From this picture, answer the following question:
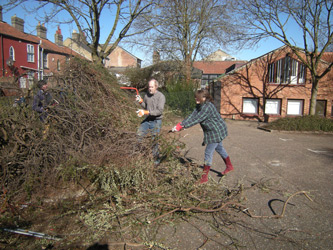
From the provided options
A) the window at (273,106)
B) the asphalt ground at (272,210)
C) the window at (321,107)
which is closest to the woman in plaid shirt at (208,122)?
the asphalt ground at (272,210)

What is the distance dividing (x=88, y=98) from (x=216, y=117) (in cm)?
249

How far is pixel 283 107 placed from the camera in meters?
18.5

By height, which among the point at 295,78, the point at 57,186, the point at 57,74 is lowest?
the point at 57,186

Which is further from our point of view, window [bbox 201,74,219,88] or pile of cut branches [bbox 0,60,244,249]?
window [bbox 201,74,219,88]

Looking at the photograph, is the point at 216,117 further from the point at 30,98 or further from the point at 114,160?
the point at 30,98

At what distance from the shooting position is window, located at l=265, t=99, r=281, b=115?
18.7 metres

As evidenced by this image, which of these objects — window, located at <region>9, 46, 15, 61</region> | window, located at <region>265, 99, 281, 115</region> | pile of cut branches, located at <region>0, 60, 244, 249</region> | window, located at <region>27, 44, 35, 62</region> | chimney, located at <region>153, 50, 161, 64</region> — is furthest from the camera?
window, located at <region>27, 44, 35, 62</region>

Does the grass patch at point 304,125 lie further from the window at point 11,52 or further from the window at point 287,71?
the window at point 11,52

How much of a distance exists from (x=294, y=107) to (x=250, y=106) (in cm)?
305

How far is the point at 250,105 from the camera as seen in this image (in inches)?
747

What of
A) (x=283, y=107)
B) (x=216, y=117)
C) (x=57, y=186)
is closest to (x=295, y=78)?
(x=283, y=107)

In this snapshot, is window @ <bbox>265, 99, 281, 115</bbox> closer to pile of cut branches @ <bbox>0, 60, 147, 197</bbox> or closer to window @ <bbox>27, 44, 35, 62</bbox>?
pile of cut branches @ <bbox>0, 60, 147, 197</bbox>

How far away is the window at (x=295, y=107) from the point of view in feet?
60.5

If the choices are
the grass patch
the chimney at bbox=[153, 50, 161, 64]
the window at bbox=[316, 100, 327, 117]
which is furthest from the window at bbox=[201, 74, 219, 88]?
the grass patch
